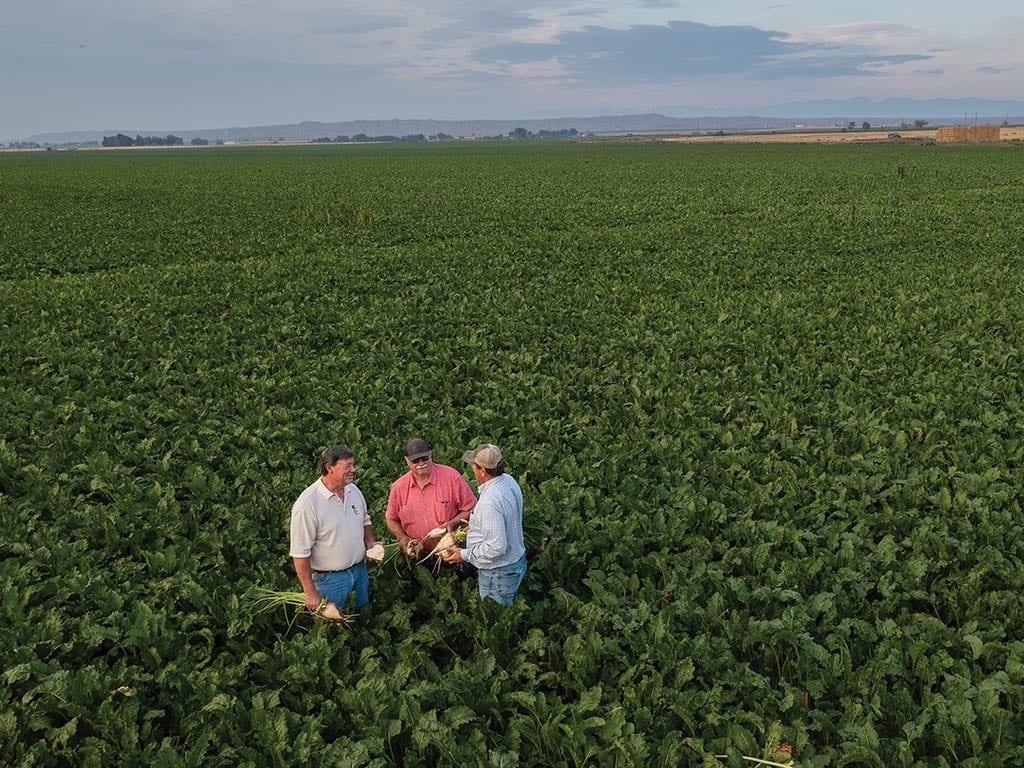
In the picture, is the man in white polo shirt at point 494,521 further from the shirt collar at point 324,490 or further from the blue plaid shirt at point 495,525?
the shirt collar at point 324,490

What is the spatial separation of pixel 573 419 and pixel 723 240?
17127mm

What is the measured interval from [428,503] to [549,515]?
1770 millimetres

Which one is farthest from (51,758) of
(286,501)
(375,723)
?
(286,501)

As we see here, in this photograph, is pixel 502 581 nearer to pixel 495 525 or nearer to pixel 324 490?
pixel 495 525

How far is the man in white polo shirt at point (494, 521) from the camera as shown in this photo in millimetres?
5113

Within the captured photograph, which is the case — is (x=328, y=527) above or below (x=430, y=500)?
above

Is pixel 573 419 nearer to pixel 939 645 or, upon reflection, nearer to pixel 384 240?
pixel 939 645

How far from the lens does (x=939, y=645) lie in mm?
5434

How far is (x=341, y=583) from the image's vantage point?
217 inches

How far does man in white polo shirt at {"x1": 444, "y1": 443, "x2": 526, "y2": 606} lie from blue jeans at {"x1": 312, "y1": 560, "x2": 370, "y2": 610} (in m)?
0.72

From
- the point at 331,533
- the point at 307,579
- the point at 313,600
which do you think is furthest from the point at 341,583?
the point at 331,533

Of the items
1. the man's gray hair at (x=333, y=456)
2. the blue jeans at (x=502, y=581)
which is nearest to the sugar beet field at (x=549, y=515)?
the blue jeans at (x=502, y=581)

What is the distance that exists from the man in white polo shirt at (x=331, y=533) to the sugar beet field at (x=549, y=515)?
0.39 meters

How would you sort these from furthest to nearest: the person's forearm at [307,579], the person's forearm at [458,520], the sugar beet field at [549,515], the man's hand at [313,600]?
the person's forearm at [458,520], the man's hand at [313,600], the person's forearm at [307,579], the sugar beet field at [549,515]
